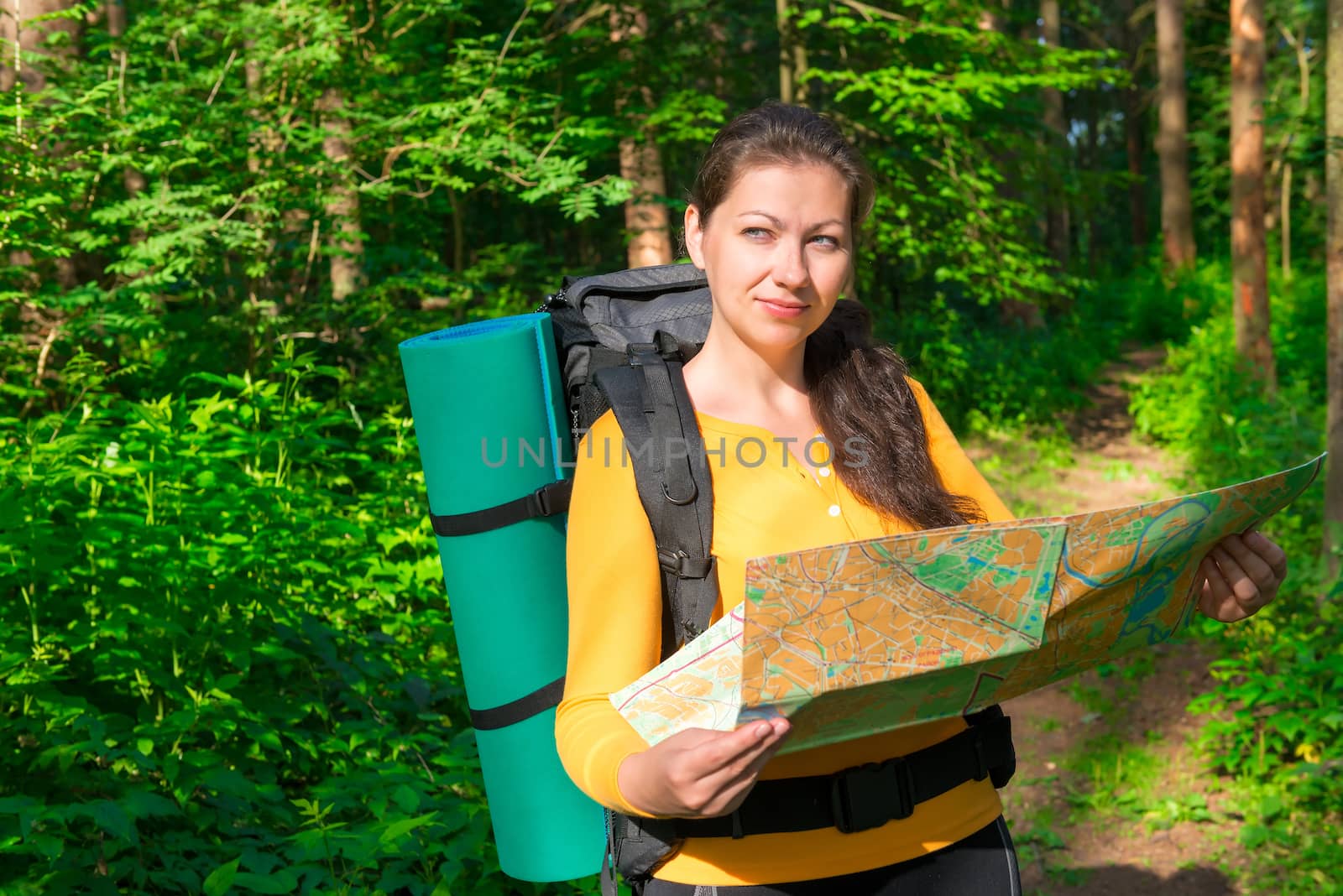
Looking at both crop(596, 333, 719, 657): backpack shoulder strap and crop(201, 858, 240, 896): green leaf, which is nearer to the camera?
crop(596, 333, 719, 657): backpack shoulder strap

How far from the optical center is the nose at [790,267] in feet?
5.06

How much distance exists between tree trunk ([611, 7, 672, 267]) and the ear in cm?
656

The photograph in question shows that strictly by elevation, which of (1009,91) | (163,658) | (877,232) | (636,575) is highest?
(1009,91)

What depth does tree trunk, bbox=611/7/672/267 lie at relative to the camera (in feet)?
27.2

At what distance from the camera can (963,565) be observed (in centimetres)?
123

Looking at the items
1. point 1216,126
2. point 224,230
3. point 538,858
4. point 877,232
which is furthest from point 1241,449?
point 1216,126

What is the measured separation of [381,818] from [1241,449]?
7.94m

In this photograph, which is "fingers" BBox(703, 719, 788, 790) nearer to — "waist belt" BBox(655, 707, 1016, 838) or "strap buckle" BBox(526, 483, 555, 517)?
"waist belt" BBox(655, 707, 1016, 838)

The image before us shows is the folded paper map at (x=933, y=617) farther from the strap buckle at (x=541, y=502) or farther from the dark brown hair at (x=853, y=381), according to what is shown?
the strap buckle at (x=541, y=502)

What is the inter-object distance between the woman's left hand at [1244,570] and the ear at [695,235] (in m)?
0.88

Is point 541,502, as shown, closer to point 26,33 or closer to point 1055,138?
point 26,33

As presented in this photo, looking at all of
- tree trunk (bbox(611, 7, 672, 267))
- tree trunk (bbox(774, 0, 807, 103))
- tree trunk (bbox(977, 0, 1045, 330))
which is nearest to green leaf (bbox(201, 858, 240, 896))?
tree trunk (bbox(611, 7, 672, 267))

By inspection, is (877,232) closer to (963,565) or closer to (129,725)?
(129,725)

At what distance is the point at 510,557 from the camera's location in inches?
76.5
